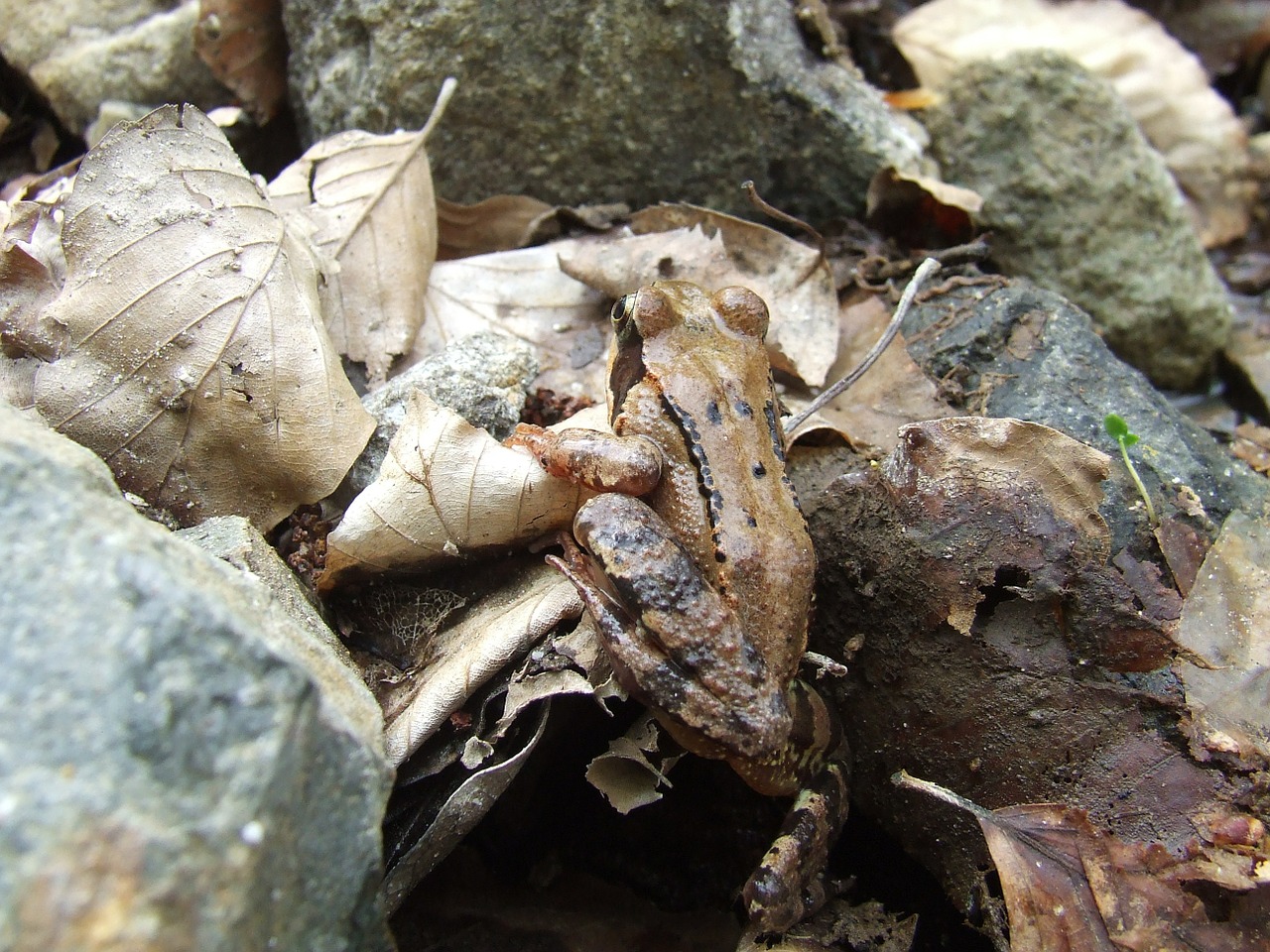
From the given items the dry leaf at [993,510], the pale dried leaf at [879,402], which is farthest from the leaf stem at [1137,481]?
the pale dried leaf at [879,402]

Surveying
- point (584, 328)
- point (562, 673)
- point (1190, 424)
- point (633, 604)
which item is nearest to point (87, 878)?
point (562, 673)

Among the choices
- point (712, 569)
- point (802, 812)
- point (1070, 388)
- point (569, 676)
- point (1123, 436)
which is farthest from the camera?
point (1070, 388)

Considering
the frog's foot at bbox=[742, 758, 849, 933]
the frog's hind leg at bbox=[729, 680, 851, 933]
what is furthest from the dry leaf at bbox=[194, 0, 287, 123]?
the frog's foot at bbox=[742, 758, 849, 933]

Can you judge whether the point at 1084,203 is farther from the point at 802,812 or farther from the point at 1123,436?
the point at 802,812

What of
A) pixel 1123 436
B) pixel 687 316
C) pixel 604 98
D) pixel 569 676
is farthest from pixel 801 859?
pixel 604 98

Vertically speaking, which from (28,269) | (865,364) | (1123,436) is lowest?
(1123,436)

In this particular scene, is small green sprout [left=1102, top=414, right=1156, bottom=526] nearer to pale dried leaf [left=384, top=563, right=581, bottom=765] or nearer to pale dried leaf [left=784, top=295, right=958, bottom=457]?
Result: pale dried leaf [left=784, top=295, right=958, bottom=457]

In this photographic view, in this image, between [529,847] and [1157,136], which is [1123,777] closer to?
[529,847]
